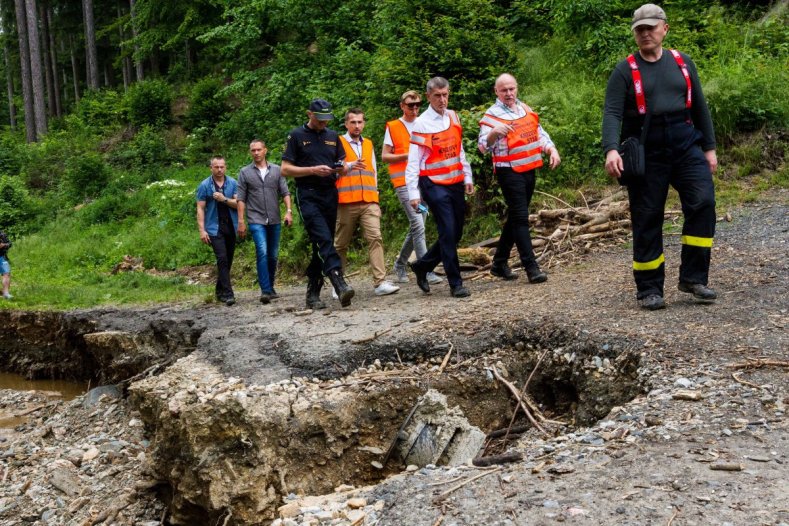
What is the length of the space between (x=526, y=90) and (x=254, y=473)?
9.41m

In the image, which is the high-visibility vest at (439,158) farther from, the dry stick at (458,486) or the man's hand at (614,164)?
the dry stick at (458,486)

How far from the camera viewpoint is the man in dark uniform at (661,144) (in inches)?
228

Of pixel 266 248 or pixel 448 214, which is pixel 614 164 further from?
pixel 266 248

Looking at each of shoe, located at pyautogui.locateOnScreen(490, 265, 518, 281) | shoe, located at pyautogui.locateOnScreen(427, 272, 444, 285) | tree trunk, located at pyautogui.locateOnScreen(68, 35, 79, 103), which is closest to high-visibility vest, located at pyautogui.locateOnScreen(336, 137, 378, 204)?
shoe, located at pyautogui.locateOnScreen(427, 272, 444, 285)

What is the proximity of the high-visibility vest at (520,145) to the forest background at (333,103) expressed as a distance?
9.58ft

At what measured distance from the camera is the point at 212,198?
9.80 m

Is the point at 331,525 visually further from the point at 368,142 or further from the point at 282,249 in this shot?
the point at 282,249

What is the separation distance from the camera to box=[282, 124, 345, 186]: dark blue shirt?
26.3ft

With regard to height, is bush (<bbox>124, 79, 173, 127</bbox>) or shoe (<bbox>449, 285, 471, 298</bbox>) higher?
bush (<bbox>124, 79, 173, 127</bbox>)

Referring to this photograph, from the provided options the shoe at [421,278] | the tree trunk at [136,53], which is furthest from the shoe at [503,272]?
the tree trunk at [136,53]

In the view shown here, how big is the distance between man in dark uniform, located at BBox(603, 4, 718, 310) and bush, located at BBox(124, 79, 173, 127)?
23986 millimetres

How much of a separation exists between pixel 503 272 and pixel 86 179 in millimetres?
17939

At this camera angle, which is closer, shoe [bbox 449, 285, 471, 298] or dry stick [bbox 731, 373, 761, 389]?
dry stick [bbox 731, 373, 761, 389]

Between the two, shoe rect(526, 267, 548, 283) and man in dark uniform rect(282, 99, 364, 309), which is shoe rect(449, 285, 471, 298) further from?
man in dark uniform rect(282, 99, 364, 309)
